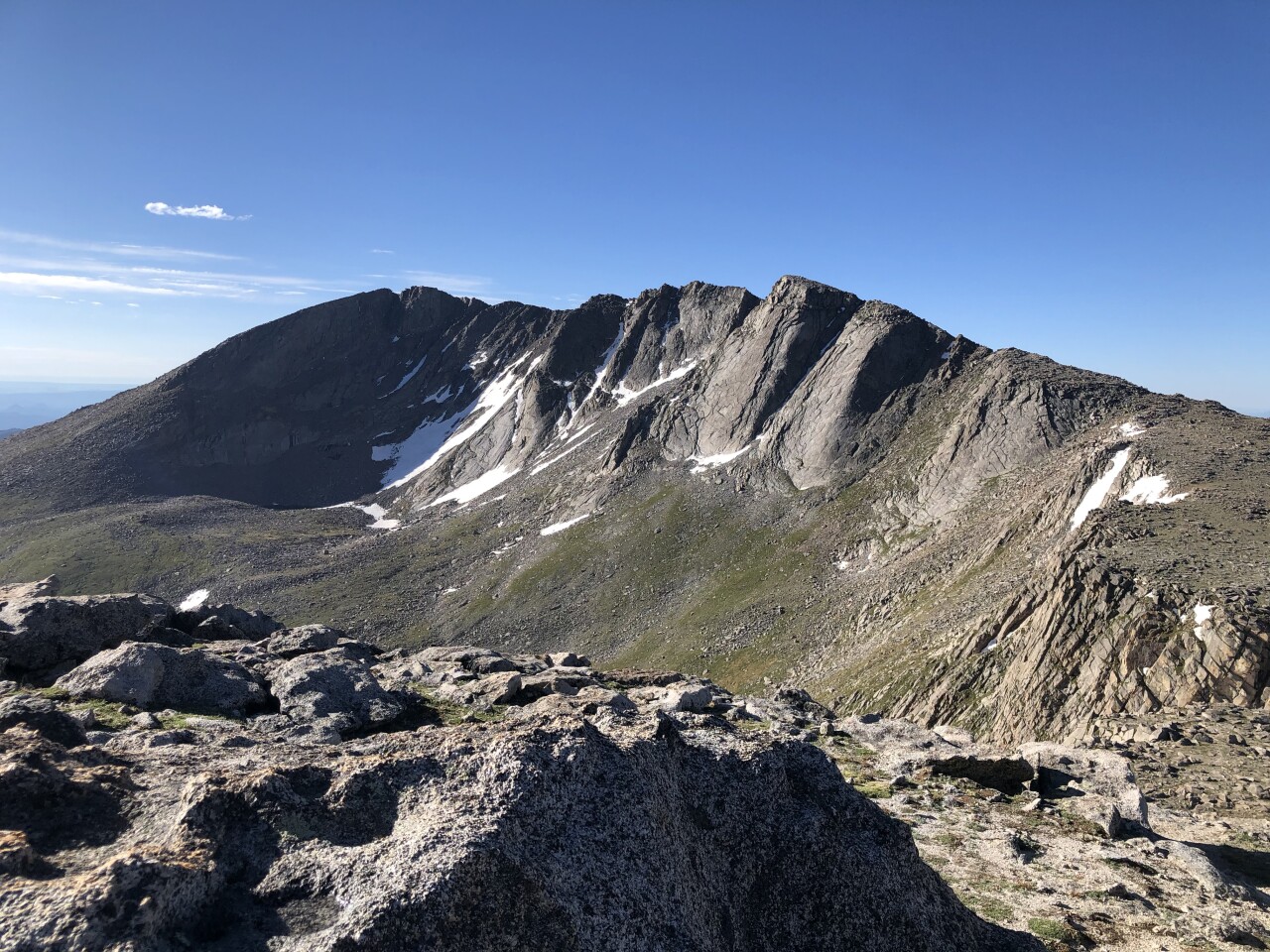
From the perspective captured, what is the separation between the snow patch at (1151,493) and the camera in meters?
44.9

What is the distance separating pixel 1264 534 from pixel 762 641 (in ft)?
145

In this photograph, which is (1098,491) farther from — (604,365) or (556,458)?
(604,365)

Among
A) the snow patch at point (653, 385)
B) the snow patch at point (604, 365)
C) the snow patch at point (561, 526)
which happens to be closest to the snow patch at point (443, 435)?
the snow patch at point (604, 365)

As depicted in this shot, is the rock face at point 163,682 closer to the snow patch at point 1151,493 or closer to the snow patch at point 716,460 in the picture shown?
the snow patch at point 1151,493

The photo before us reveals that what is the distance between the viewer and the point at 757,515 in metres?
98.6

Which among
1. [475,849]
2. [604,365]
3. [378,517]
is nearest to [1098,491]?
[475,849]

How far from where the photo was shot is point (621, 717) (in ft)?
32.2

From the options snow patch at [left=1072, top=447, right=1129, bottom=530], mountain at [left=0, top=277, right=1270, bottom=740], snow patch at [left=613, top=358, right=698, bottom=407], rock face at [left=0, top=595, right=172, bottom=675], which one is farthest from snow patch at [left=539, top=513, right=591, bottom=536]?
rock face at [left=0, top=595, right=172, bottom=675]

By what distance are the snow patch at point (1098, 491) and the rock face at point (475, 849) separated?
175ft

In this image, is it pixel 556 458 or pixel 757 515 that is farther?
pixel 556 458

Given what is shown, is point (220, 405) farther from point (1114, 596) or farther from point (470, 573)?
point (1114, 596)

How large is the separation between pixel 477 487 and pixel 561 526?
152 ft

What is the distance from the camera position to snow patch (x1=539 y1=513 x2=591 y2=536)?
112625mm

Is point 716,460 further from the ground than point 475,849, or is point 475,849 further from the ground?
point 716,460
